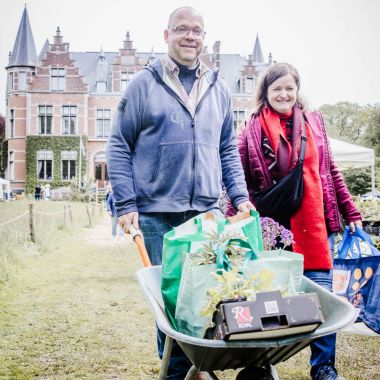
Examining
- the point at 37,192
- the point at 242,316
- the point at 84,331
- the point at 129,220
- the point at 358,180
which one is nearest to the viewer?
the point at 242,316

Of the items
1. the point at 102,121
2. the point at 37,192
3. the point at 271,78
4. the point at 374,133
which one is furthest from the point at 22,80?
the point at 271,78

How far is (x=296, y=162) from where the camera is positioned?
2990 mm

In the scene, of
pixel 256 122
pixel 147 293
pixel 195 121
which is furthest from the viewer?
pixel 256 122

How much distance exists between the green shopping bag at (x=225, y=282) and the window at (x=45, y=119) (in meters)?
35.1

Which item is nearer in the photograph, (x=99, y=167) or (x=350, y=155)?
(x=350, y=155)

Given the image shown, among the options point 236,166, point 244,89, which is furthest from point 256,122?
point 244,89

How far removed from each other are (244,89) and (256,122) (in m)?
32.9

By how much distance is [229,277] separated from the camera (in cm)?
168

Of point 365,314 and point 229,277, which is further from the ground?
point 229,277

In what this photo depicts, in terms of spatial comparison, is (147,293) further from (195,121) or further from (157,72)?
(157,72)

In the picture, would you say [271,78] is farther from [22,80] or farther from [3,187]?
[22,80]

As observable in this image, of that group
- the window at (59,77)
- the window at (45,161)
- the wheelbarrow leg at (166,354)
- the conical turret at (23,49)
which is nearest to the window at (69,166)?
the window at (45,161)

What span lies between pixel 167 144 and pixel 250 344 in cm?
131

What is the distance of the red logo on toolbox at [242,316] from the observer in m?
1.54
